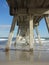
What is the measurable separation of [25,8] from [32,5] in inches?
21.9

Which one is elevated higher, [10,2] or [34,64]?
[10,2]

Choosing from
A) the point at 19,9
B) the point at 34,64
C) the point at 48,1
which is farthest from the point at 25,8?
the point at 34,64

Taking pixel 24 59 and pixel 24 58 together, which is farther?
pixel 24 58

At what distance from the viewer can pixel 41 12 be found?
52.0ft

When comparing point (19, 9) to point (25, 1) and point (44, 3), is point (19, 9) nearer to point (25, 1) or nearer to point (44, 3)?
point (25, 1)

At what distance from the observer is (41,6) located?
16.5 m

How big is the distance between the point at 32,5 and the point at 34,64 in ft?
31.1

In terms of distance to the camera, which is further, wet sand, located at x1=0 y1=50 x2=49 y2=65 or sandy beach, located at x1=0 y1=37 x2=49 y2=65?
sandy beach, located at x1=0 y1=37 x2=49 y2=65

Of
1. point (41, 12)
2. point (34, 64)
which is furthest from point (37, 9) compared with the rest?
point (34, 64)

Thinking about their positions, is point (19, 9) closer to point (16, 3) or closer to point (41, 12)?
point (16, 3)

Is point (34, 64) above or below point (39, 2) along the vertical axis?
below

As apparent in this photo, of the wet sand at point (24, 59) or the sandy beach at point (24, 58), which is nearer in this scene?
the wet sand at point (24, 59)

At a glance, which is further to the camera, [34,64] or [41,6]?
[41,6]

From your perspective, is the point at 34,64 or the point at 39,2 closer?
the point at 34,64
